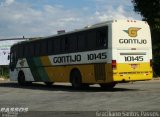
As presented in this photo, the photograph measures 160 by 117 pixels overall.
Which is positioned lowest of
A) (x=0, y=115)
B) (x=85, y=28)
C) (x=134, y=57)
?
(x=0, y=115)

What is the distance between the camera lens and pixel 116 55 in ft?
74.7

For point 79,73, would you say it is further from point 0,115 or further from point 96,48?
point 0,115

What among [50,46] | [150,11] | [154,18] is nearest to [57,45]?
[50,46]

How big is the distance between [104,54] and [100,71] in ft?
3.03

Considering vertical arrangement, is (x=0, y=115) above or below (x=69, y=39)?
below

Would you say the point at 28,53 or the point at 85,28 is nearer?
the point at 85,28

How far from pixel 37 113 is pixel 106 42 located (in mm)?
8691

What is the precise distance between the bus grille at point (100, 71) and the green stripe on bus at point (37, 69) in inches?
231

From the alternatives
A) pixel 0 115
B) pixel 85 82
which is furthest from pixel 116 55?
pixel 0 115

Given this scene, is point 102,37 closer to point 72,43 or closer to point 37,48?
point 72,43

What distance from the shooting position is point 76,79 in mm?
25594

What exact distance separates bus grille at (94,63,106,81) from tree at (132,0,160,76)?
718 inches

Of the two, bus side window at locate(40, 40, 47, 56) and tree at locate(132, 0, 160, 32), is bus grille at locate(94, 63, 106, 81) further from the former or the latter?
tree at locate(132, 0, 160, 32)

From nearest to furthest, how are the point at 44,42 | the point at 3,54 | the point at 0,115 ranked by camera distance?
1. the point at 0,115
2. the point at 44,42
3. the point at 3,54
